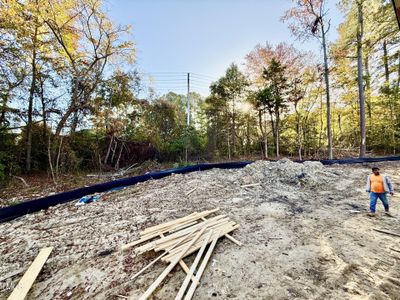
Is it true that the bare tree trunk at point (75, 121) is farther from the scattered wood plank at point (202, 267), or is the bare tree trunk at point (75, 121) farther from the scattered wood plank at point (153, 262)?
the scattered wood plank at point (202, 267)

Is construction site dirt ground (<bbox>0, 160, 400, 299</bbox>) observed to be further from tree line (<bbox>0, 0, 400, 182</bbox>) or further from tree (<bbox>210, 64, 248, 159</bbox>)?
tree (<bbox>210, 64, 248, 159</bbox>)

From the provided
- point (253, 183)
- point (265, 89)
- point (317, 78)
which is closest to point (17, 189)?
point (253, 183)

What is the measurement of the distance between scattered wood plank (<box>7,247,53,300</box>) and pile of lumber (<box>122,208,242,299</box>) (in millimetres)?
939

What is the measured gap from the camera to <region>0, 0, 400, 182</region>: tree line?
7.03 meters

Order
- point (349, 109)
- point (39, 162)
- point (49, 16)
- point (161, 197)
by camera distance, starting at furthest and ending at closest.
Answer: point (349, 109)
point (39, 162)
point (49, 16)
point (161, 197)

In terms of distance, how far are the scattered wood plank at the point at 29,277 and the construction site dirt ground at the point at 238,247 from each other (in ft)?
0.21

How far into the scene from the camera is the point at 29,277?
78.5 inches

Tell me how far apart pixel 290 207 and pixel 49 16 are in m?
10.3

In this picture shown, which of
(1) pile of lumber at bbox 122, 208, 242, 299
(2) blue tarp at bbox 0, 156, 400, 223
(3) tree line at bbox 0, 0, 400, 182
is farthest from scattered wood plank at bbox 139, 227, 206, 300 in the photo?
(3) tree line at bbox 0, 0, 400, 182

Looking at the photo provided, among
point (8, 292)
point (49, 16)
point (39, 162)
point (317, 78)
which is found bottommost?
point (8, 292)

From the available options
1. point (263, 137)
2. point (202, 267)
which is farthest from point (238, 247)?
point (263, 137)

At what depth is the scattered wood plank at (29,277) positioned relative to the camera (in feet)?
5.85

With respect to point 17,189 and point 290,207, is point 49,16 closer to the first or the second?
point 17,189

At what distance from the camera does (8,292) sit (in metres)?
1.90
